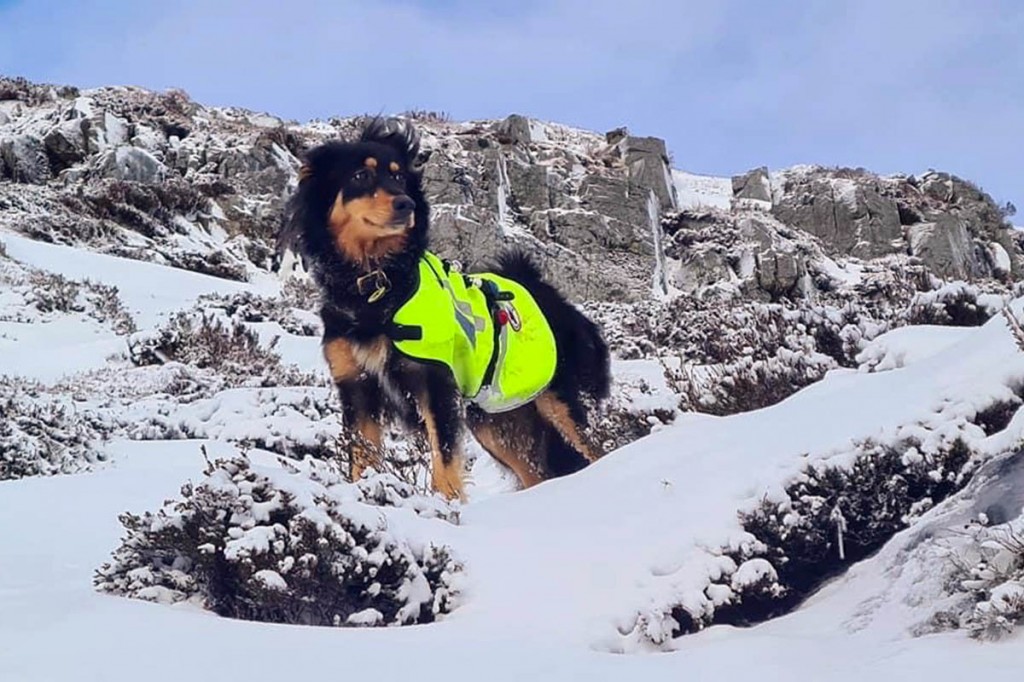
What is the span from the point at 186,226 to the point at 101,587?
18591 mm

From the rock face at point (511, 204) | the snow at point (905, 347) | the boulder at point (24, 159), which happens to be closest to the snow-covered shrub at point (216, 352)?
the snow at point (905, 347)

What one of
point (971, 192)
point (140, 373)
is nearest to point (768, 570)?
point (140, 373)

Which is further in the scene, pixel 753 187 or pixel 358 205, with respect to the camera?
pixel 753 187

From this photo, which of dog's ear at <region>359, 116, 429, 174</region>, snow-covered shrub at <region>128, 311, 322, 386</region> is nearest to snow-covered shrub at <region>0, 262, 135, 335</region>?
snow-covered shrub at <region>128, 311, 322, 386</region>

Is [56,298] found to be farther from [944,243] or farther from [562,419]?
[944,243]

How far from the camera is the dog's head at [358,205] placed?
420 centimetres

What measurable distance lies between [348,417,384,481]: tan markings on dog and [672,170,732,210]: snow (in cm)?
1996

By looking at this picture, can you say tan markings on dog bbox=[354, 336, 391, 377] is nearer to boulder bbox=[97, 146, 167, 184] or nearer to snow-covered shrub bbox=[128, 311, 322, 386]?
snow-covered shrub bbox=[128, 311, 322, 386]

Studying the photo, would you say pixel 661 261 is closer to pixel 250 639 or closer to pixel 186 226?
pixel 186 226

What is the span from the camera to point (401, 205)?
165 inches

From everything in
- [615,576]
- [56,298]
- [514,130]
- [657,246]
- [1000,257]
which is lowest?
[615,576]

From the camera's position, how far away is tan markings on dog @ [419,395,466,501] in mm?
4051

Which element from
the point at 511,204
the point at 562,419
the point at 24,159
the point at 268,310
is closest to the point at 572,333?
the point at 562,419

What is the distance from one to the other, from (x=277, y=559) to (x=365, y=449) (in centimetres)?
167
